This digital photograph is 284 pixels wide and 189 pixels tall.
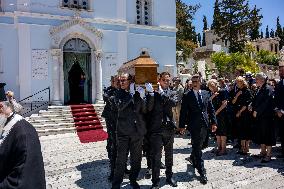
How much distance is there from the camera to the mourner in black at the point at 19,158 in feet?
9.73

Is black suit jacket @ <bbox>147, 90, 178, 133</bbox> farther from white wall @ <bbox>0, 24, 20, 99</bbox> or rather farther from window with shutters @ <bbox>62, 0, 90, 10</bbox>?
window with shutters @ <bbox>62, 0, 90, 10</bbox>

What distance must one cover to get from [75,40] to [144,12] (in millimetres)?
4861

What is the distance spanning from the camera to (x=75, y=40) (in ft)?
57.1

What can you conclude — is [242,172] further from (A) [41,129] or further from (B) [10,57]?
(B) [10,57]

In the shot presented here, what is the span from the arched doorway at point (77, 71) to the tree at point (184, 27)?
13132mm

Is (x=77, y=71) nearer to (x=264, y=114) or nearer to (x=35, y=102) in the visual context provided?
(x=35, y=102)

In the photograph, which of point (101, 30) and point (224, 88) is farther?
point (101, 30)

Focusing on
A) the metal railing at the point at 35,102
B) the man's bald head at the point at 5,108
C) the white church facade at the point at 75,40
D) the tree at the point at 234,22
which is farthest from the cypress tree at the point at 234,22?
the man's bald head at the point at 5,108

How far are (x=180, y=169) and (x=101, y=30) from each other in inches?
474

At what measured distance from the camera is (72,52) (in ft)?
57.3

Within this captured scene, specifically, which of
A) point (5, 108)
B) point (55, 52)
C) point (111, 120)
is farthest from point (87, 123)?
point (5, 108)

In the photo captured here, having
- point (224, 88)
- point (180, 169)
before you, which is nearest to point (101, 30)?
point (224, 88)

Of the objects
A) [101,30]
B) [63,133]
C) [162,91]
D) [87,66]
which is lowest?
[63,133]

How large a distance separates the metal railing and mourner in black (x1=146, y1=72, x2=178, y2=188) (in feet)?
35.8
